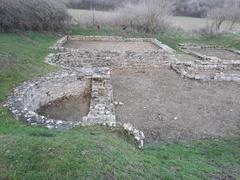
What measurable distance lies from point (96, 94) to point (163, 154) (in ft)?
13.4

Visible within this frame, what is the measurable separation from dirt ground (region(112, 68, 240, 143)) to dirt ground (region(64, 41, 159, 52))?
5.48 metres

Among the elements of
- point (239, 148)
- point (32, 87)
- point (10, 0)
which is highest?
point (10, 0)

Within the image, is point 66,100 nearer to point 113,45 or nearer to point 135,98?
point 135,98

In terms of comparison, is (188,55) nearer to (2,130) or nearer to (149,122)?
(149,122)

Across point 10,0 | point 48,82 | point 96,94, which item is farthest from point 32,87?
point 10,0

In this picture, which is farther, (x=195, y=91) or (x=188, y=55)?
(x=188, y=55)

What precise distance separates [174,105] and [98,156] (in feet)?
17.9

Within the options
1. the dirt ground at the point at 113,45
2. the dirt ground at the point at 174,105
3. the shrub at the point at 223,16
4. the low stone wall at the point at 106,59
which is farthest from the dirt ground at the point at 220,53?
the shrub at the point at 223,16

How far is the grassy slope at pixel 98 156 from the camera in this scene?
15.3 feet

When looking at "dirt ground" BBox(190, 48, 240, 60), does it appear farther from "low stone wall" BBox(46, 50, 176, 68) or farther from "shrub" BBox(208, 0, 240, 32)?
"shrub" BBox(208, 0, 240, 32)

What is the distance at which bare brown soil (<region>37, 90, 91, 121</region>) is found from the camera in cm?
896

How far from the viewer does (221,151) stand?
6.74m

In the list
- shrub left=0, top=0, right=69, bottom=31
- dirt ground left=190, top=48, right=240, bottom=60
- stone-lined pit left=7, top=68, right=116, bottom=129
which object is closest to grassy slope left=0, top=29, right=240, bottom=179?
stone-lined pit left=7, top=68, right=116, bottom=129

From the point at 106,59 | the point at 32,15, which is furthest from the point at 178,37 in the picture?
the point at 32,15
